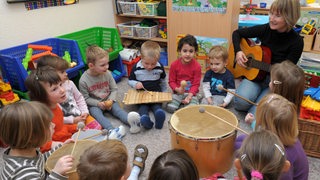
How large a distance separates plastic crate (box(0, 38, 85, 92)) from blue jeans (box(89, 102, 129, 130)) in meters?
0.43

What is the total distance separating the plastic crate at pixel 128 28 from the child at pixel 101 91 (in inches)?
39.5

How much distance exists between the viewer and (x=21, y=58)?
2162mm

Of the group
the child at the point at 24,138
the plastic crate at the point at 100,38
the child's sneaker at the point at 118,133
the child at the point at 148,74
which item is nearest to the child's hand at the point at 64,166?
the child at the point at 24,138

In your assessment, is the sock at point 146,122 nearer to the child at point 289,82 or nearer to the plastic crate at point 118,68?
the child at point 289,82

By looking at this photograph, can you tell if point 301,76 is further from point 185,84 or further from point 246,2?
point 246,2

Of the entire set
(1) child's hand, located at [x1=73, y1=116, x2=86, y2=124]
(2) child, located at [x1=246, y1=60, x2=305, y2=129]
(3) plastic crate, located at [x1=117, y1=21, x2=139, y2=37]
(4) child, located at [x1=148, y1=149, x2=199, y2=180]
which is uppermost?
(3) plastic crate, located at [x1=117, y1=21, x2=139, y2=37]

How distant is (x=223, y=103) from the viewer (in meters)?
2.05

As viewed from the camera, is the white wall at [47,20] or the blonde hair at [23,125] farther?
the white wall at [47,20]

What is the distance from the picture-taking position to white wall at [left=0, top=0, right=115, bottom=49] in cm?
211

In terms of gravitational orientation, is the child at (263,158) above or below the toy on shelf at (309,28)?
below

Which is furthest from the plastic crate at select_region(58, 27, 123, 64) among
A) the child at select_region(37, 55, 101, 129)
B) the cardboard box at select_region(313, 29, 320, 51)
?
the cardboard box at select_region(313, 29, 320, 51)

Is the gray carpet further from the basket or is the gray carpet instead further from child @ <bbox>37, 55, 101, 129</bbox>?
child @ <bbox>37, 55, 101, 129</bbox>

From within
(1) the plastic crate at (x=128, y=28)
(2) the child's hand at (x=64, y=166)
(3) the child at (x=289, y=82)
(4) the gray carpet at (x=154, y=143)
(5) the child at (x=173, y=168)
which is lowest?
(4) the gray carpet at (x=154, y=143)

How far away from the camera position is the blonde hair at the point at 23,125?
0.99 m
